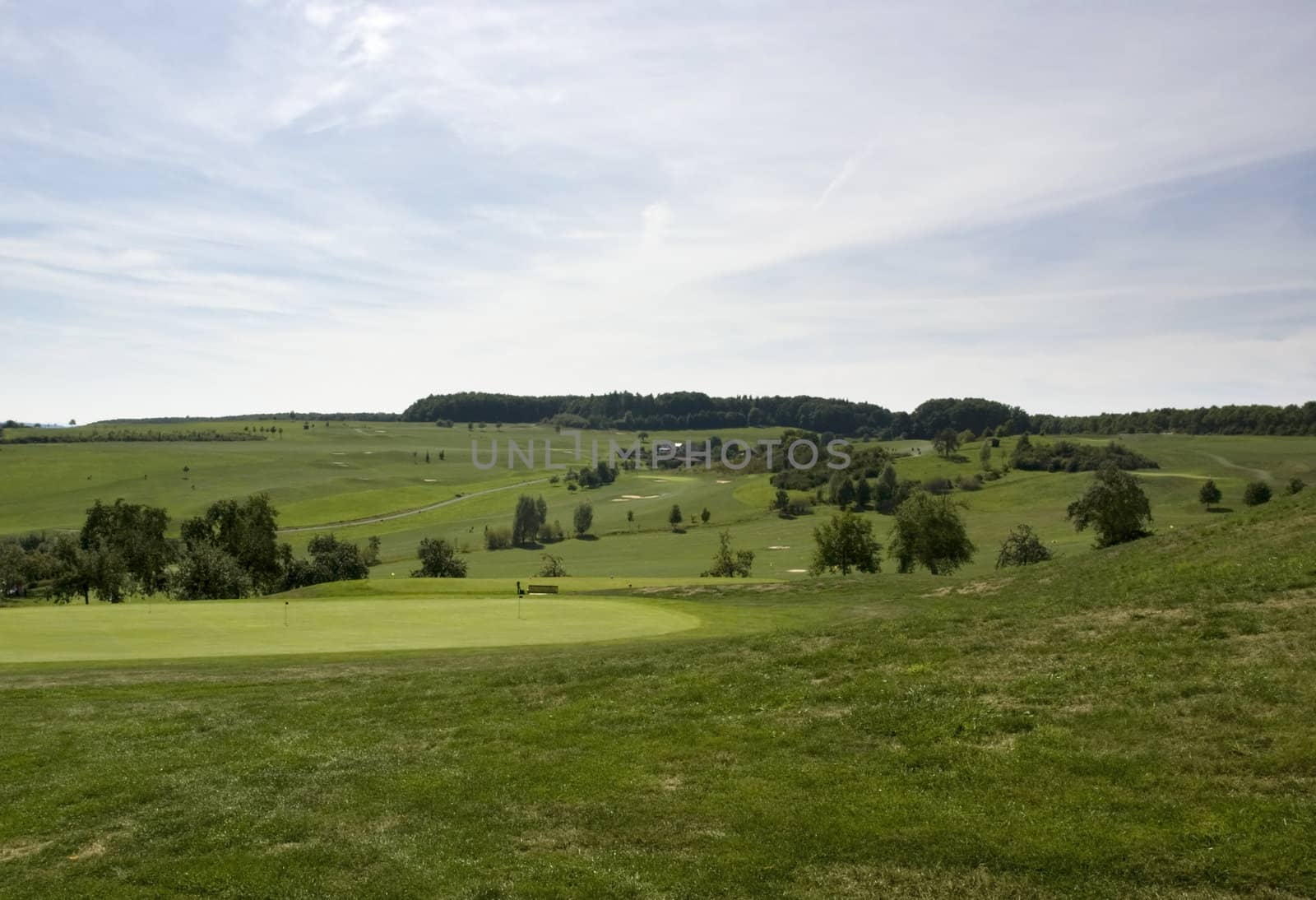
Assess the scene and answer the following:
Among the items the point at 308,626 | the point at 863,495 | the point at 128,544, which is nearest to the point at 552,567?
the point at 128,544

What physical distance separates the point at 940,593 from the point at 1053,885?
102ft

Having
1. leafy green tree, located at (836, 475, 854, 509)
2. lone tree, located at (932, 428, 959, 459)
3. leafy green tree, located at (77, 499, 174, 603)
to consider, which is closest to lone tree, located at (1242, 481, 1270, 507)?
leafy green tree, located at (836, 475, 854, 509)

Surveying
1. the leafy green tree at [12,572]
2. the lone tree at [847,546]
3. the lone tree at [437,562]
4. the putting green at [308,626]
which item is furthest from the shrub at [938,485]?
the leafy green tree at [12,572]

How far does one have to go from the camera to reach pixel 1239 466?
139125 millimetres

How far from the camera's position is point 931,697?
1577 cm

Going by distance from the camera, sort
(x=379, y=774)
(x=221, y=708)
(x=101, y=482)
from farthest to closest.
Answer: (x=101, y=482), (x=221, y=708), (x=379, y=774)

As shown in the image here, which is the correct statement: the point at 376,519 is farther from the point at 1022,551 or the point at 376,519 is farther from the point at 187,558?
the point at 1022,551

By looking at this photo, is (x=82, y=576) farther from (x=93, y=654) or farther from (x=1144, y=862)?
(x=1144, y=862)

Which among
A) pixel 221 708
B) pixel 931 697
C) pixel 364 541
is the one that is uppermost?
pixel 931 697

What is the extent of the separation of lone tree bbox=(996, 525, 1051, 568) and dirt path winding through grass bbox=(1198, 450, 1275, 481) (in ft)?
207

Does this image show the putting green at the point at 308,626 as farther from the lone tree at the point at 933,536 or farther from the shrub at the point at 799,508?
the shrub at the point at 799,508

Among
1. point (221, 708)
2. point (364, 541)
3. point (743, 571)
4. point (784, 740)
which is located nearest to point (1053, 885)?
point (784, 740)

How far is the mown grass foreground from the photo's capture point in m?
10.1

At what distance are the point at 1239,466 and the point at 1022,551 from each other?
81647 mm
